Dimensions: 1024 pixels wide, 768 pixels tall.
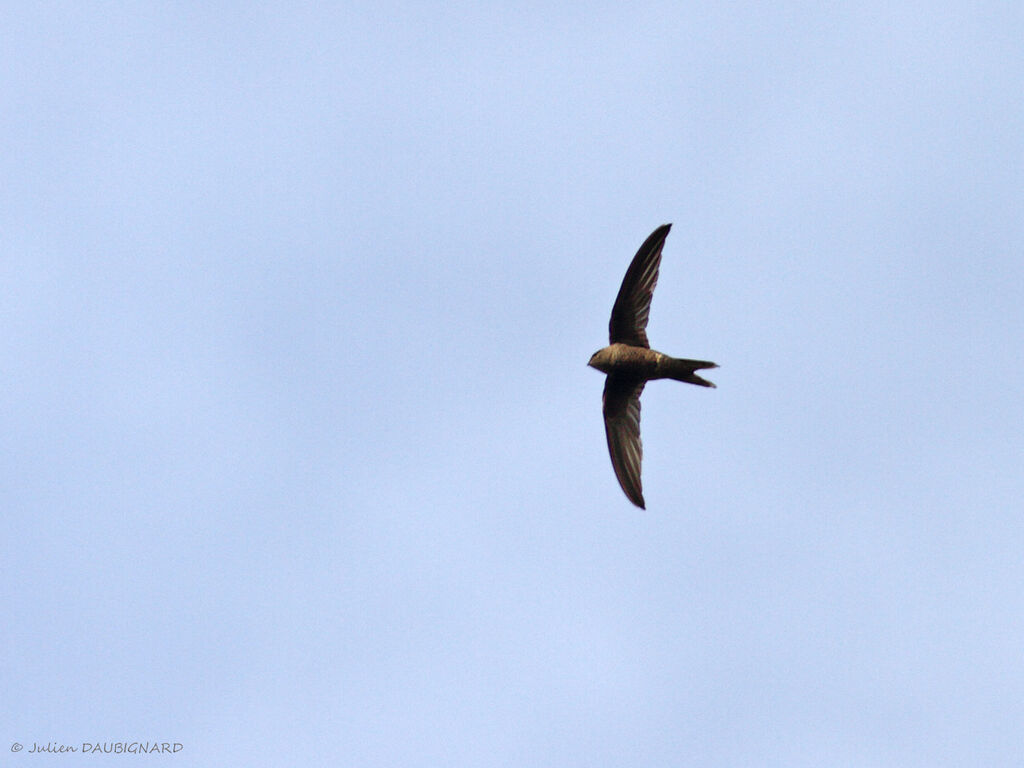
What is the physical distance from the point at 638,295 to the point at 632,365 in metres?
1.38

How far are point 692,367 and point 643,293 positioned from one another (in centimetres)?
190

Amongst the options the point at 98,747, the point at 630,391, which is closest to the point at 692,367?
the point at 630,391

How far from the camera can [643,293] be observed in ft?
73.0

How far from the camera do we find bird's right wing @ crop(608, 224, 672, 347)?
2186 centimetres

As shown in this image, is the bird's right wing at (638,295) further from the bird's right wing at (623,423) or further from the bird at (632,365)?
the bird's right wing at (623,423)

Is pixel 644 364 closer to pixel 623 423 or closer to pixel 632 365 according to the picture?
pixel 632 365

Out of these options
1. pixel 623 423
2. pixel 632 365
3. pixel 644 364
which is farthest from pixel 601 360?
pixel 623 423

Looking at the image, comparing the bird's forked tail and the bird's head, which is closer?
the bird's forked tail

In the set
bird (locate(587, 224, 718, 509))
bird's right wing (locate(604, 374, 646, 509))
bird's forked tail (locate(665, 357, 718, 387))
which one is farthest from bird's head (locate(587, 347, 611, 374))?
bird's forked tail (locate(665, 357, 718, 387))

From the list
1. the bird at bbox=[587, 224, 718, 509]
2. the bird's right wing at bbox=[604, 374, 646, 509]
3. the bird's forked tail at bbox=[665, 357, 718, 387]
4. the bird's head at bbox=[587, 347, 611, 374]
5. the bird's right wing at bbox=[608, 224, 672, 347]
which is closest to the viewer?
the bird's forked tail at bbox=[665, 357, 718, 387]

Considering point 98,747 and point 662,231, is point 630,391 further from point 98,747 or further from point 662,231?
point 98,747

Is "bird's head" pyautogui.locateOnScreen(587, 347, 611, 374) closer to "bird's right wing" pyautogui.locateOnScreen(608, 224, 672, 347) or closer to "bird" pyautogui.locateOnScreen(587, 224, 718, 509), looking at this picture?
"bird" pyautogui.locateOnScreen(587, 224, 718, 509)

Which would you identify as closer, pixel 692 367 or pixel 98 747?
pixel 692 367

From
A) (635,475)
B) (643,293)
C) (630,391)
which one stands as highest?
(643,293)
